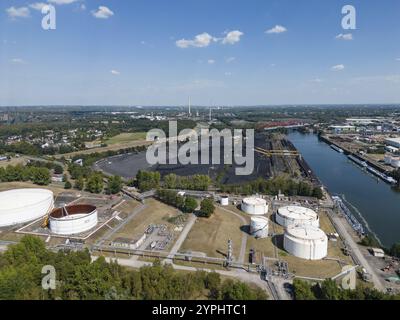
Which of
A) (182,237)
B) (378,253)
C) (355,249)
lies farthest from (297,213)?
(182,237)

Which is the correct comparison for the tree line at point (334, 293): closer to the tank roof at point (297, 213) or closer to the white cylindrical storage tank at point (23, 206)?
the tank roof at point (297, 213)

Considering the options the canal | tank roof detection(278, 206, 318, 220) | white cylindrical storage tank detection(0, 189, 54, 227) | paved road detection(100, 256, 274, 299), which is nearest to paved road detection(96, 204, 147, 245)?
paved road detection(100, 256, 274, 299)

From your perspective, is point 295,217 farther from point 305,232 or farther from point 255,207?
point 255,207

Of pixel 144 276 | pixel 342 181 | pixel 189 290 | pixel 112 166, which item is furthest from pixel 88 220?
pixel 342 181
